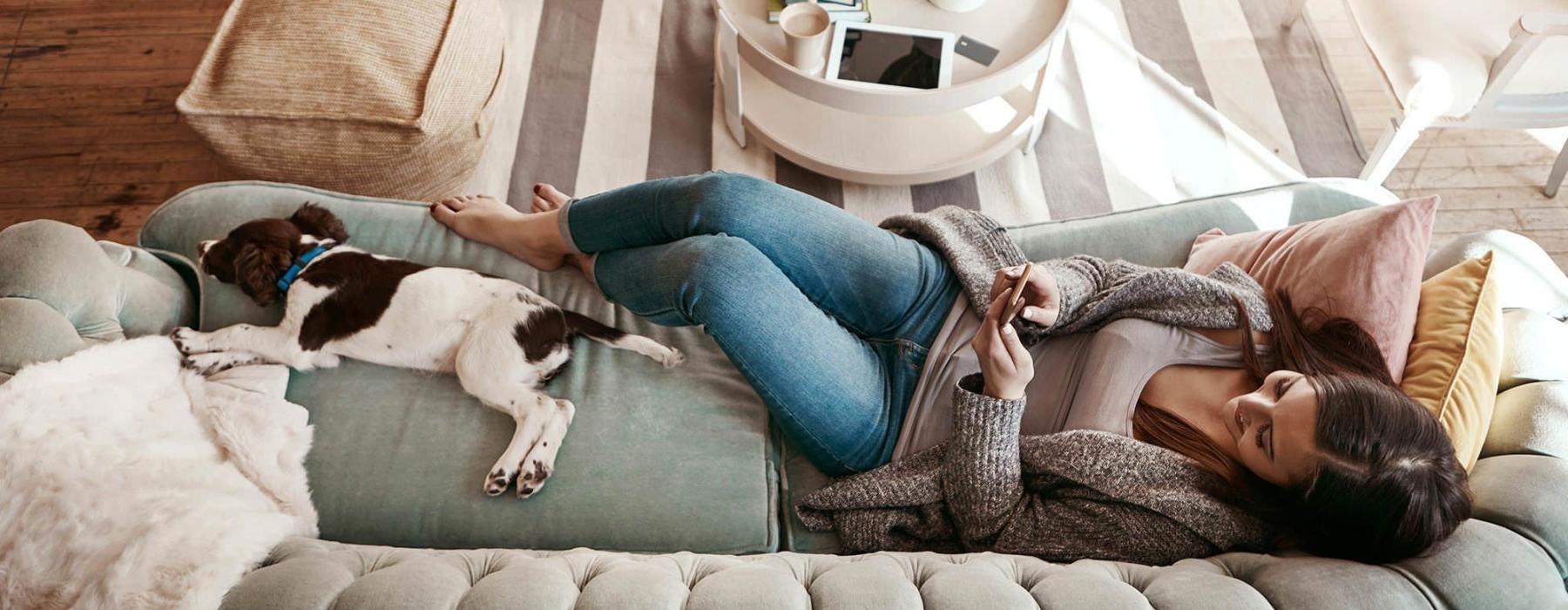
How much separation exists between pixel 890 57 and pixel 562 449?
119 centimetres

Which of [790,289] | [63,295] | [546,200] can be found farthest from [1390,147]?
[63,295]

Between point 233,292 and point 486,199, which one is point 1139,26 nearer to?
point 486,199

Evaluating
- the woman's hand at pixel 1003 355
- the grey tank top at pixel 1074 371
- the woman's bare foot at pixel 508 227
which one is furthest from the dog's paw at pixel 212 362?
the woman's hand at pixel 1003 355

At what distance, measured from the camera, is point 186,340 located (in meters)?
1.62

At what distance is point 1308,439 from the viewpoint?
119 cm

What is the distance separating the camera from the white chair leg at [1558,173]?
2.47 m

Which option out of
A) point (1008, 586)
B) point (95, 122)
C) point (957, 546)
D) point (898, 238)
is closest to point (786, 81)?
point (898, 238)

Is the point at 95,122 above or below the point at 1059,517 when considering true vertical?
below

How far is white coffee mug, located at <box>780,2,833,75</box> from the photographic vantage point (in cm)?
202

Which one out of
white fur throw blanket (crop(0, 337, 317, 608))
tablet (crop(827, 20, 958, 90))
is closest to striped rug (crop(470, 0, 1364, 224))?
tablet (crop(827, 20, 958, 90))

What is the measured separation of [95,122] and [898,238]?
88.9 inches

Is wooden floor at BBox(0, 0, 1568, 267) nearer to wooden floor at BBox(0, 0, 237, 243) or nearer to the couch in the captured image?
wooden floor at BBox(0, 0, 237, 243)

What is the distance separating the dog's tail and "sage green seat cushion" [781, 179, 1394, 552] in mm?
758

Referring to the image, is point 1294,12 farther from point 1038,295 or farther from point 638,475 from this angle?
point 638,475
